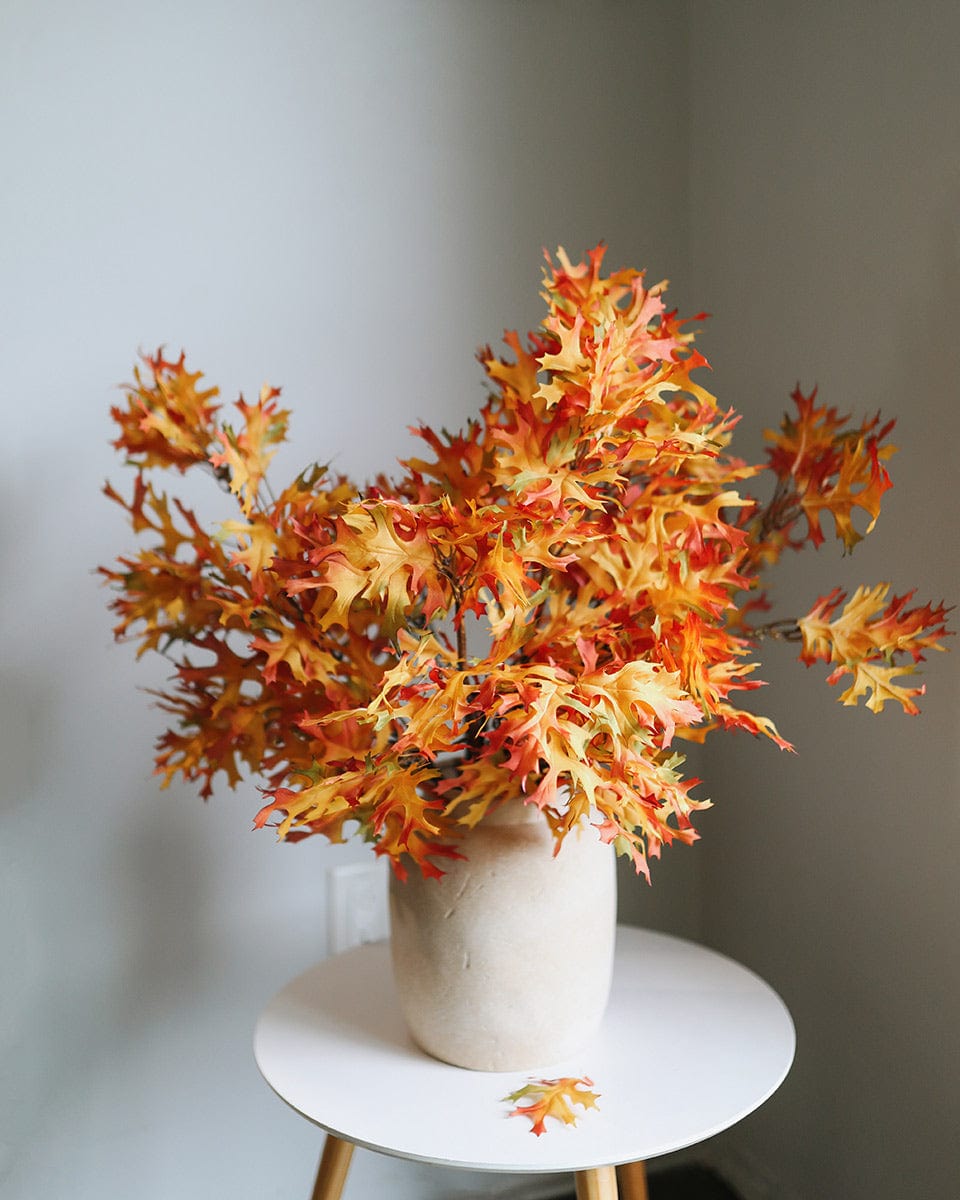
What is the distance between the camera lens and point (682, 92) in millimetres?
1230

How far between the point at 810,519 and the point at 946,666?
0.22 meters

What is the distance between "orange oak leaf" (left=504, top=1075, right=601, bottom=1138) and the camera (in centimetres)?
72

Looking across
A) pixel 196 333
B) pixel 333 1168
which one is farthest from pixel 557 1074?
pixel 196 333

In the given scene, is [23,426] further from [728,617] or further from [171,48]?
[728,617]

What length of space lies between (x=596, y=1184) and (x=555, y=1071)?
0.26 ft

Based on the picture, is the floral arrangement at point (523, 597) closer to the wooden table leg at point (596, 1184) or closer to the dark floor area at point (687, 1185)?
the wooden table leg at point (596, 1184)

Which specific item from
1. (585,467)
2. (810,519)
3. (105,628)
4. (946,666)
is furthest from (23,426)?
(946,666)

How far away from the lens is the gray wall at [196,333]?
102 cm

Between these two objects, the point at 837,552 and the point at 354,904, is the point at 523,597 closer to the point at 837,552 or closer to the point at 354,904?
the point at 837,552

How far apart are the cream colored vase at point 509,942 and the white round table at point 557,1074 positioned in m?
0.03

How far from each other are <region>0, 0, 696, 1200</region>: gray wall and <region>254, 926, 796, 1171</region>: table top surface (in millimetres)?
221

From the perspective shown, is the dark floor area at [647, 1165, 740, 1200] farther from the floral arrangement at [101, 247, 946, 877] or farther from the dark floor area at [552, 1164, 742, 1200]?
the floral arrangement at [101, 247, 946, 877]

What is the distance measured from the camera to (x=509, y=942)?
760 millimetres

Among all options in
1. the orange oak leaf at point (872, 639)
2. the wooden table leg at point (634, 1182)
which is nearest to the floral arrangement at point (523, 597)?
the orange oak leaf at point (872, 639)
